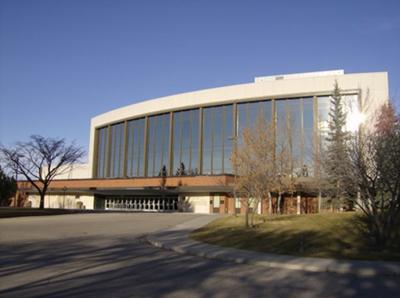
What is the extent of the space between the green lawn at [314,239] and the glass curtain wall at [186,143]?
38049 mm

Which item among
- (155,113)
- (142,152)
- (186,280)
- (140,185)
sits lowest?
(186,280)

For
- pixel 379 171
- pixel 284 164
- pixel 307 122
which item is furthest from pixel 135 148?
pixel 379 171

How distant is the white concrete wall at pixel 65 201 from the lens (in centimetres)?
7150

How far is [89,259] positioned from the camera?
13625 mm

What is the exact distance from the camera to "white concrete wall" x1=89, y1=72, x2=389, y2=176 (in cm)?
5212

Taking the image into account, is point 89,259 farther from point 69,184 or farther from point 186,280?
point 69,184

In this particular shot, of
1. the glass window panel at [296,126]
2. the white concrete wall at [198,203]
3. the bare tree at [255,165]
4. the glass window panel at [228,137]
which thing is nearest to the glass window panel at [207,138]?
the glass window panel at [228,137]

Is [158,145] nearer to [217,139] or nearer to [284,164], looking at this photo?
[217,139]

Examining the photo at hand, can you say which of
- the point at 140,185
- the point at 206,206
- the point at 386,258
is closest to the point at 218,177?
the point at 206,206

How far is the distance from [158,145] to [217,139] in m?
11.0

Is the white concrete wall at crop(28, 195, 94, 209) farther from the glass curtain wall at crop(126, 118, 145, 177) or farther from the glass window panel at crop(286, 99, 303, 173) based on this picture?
the glass window panel at crop(286, 99, 303, 173)

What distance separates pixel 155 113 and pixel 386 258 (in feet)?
185

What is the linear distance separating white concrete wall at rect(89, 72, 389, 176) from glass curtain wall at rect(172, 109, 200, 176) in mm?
1758

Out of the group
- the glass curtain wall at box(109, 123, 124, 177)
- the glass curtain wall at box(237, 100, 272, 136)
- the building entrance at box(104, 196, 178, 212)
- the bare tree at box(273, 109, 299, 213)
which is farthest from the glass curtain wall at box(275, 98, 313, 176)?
the glass curtain wall at box(109, 123, 124, 177)
